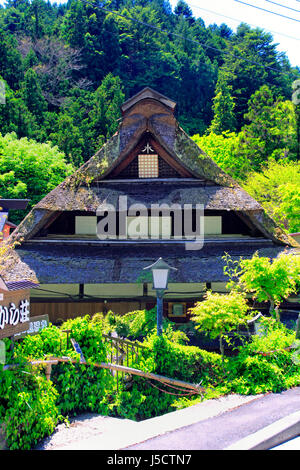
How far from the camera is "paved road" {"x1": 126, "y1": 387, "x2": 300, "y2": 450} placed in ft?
21.7

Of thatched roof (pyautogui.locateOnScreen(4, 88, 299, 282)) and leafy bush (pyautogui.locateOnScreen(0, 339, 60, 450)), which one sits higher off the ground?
thatched roof (pyautogui.locateOnScreen(4, 88, 299, 282))

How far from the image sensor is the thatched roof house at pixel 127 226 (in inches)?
738

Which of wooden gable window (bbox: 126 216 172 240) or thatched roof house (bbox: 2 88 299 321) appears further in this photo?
wooden gable window (bbox: 126 216 172 240)

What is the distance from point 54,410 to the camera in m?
9.03

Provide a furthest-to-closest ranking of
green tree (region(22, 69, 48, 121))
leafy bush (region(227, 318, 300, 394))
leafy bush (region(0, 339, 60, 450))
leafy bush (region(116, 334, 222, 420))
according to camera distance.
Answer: green tree (region(22, 69, 48, 121)) → leafy bush (region(116, 334, 222, 420)) → leafy bush (region(227, 318, 300, 394)) → leafy bush (region(0, 339, 60, 450))

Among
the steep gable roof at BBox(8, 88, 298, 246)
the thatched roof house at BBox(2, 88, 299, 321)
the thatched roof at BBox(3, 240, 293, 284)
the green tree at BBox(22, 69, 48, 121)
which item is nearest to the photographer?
the thatched roof at BBox(3, 240, 293, 284)

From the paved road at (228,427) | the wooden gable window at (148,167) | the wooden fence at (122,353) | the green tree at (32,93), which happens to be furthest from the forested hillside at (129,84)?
the paved road at (228,427)

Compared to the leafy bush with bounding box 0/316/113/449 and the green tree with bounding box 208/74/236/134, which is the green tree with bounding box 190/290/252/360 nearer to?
the leafy bush with bounding box 0/316/113/449

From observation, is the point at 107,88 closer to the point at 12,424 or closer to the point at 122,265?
the point at 122,265

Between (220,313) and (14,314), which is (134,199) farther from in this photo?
(14,314)

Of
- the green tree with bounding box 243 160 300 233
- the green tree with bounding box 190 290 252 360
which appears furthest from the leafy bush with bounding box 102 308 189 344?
the green tree with bounding box 243 160 300 233

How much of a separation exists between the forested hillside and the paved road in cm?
2750

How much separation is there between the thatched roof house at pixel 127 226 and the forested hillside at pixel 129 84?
52.9 ft
